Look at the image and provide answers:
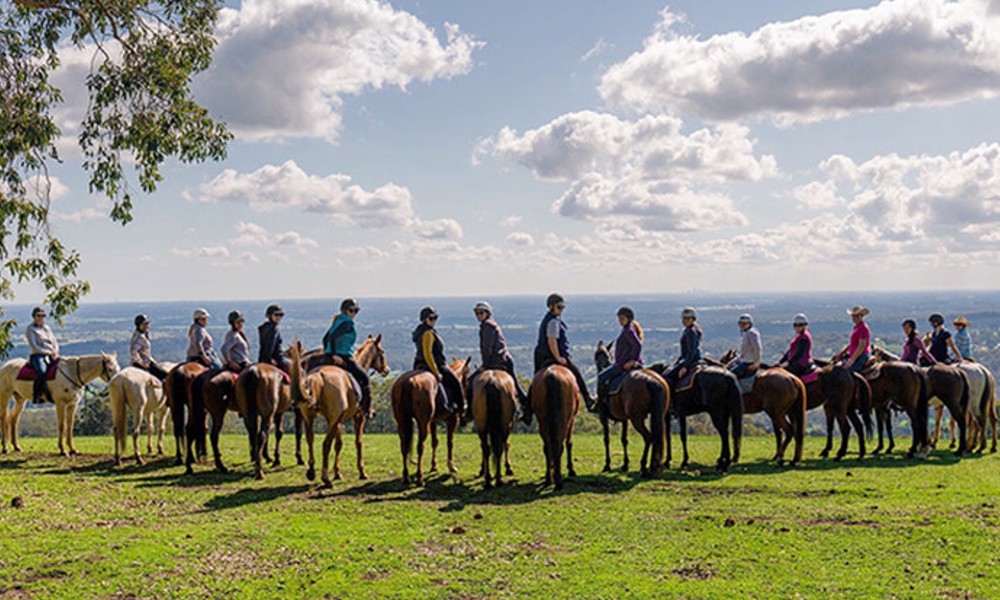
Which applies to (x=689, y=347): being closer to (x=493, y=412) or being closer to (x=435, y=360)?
(x=493, y=412)

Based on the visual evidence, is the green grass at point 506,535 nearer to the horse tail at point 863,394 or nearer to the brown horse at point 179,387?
the brown horse at point 179,387

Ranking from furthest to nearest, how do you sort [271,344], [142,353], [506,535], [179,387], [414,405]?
1. [142,353]
2. [179,387]
3. [271,344]
4. [414,405]
5. [506,535]

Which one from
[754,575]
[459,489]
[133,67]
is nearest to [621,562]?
[754,575]

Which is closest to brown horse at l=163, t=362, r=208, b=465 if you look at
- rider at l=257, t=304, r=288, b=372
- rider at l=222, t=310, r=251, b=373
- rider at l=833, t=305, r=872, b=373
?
rider at l=222, t=310, r=251, b=373

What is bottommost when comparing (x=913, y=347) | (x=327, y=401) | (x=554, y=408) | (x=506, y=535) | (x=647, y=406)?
(x=506, y=535)

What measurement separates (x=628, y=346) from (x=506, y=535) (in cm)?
566

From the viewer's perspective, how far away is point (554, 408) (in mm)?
13578

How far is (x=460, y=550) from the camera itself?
379 inches

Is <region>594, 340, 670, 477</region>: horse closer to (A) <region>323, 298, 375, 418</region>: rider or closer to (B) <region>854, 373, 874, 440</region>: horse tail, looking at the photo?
(A) <region>323, 298, 375, 418</region>: rider

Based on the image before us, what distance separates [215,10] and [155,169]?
3.52m

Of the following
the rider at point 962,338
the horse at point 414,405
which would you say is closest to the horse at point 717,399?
the horse at point 414,405

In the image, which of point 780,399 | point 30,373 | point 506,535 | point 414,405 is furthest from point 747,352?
point 30,373

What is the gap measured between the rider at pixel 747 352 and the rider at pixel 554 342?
3781 mm

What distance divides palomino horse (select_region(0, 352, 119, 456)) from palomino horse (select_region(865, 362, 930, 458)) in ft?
58.2
